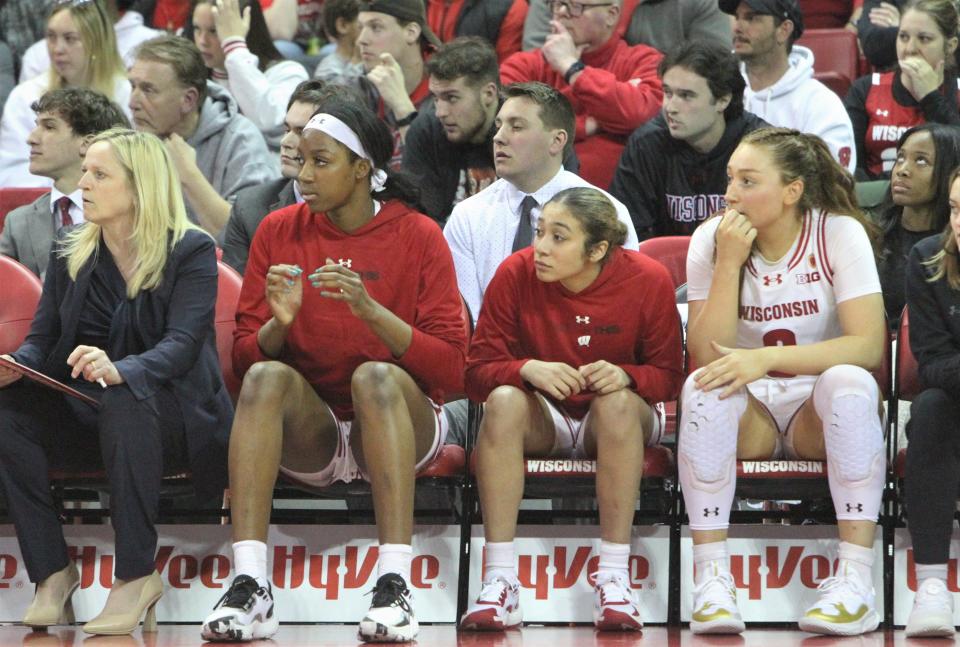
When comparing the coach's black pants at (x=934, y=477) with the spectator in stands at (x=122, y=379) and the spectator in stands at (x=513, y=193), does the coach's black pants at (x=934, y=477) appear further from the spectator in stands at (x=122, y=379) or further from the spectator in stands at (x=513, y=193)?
the spectator in stands at (x=122, y=379)

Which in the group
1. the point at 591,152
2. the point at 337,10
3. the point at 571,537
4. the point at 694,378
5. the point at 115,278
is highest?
the point at 337,10

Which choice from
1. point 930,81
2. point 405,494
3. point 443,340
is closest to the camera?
point 405,494

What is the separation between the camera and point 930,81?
651 centimetres

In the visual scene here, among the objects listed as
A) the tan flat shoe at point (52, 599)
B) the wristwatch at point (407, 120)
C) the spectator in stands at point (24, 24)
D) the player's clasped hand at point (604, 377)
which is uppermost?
the spectator in stands at point (24, 24)

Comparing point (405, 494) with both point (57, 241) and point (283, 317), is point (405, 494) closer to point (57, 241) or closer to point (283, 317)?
point (283, 317)

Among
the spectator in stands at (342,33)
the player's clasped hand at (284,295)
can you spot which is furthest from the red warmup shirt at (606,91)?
the player's clasped hand at (284,295)

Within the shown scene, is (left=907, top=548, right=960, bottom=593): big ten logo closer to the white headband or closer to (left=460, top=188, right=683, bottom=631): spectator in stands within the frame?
(left=460, top=188, right=683, bottom=631): spectator in stands

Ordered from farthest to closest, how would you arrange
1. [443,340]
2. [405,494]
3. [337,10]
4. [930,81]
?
[337,10]
[930,81]
[443,340]
[405,494]

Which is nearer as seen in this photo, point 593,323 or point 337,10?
point 593,323

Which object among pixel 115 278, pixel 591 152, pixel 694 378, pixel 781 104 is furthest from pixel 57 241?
pixel 781 104

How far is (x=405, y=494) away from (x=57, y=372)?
1.11 m

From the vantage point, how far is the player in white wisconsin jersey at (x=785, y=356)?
4.01 metres

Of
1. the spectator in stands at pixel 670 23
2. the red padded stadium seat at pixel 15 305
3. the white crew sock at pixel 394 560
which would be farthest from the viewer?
the spectator in stands at pixel 670 23

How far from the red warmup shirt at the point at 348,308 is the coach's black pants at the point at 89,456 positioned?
0.41 meters
